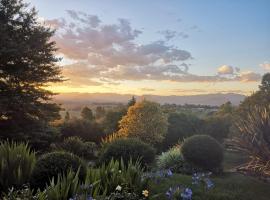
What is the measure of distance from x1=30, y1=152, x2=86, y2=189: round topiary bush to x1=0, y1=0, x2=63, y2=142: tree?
13737 mm

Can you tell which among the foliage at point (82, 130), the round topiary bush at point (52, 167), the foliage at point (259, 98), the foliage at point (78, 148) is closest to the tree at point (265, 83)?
the foliage at point (259, 98)

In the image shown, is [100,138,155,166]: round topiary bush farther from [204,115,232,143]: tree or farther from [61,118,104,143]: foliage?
[204,115,232,143]: tree

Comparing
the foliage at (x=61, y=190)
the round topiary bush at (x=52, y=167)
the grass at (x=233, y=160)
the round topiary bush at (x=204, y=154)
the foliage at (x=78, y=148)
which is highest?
the foliage at (x=61, y=190)

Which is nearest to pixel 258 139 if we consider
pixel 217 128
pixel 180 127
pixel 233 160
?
pixel 233 160

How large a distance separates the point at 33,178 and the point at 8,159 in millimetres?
925

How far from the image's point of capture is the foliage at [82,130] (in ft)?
108

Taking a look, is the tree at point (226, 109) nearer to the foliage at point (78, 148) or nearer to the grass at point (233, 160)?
the grass at point (233, 160)

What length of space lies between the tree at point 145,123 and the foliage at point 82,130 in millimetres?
4017

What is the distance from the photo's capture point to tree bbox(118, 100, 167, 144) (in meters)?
29.9

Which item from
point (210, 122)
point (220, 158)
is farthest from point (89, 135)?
point (220, 158)

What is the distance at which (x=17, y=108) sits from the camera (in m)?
26.6

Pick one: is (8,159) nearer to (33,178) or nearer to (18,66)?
(33,178)

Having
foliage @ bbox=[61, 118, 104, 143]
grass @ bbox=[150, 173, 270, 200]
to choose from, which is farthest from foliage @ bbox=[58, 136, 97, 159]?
grass @ bbox=[150, 173, 270, 200]

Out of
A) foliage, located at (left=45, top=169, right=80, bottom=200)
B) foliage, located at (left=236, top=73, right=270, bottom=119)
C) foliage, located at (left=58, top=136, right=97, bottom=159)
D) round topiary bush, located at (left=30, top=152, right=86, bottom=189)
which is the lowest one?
foliage, located at (left=58, top=136, right=97, bottom=159)
